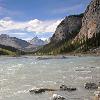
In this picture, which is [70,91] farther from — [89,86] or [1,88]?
[1,88]

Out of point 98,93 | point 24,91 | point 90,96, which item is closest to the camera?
point 98,93

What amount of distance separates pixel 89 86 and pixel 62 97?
10.0 m

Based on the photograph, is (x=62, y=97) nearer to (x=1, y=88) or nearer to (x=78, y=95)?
(x=78, y=95)

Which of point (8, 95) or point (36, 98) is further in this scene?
point (8, 95)

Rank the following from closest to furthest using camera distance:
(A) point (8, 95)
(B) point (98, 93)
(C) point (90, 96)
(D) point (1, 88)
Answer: (B) point (98, 93)
(C) point (90, 96)
(A) point (8, 95)
(D) point (1, 88)

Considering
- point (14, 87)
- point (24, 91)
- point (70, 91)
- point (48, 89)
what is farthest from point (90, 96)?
point (14, 87)

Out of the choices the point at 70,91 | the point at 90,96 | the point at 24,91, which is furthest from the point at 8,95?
the point at 90,96

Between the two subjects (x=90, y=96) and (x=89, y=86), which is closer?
(x=90, y=96)

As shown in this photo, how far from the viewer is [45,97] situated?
41.6 metres

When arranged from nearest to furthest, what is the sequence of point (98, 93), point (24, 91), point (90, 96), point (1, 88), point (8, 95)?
point (98, 93) → point (90, 96) → point (8, 95) → point (24, 91) → point (1, 88)

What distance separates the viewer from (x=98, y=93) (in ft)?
124

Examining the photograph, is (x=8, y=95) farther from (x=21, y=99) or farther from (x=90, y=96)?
(x=90, y=96)

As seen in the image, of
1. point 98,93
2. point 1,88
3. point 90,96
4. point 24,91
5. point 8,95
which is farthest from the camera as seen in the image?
point 1,88

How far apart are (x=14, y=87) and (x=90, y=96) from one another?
16728mm
